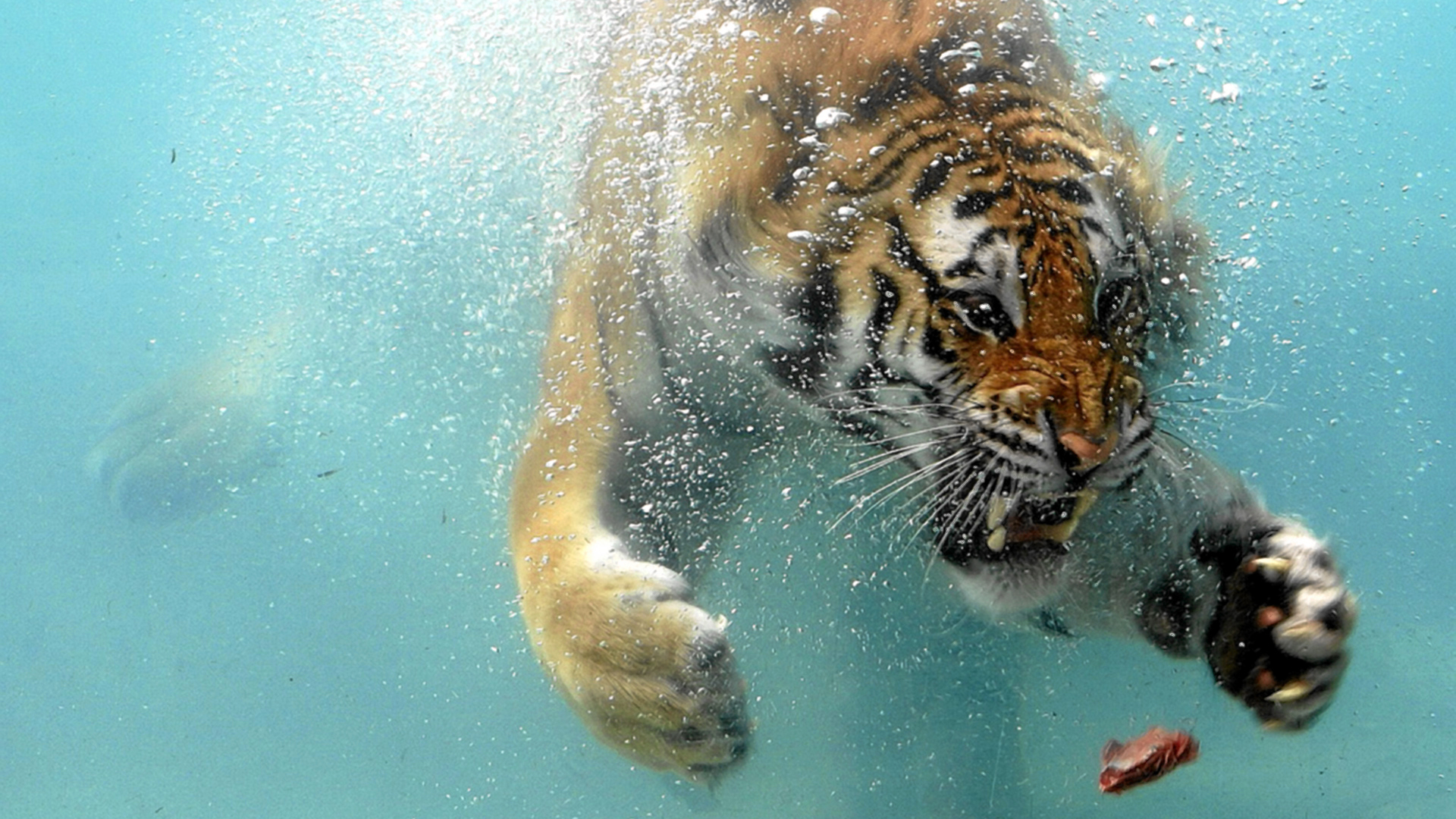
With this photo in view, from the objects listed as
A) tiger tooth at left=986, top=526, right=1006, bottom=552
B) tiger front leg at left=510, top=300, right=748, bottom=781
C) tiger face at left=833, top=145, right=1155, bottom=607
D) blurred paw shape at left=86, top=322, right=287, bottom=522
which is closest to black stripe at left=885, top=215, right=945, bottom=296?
tiger face at left=833, top=145, right=1155, bottom=607

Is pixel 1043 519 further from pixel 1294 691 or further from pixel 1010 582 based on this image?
pixel 1294 691

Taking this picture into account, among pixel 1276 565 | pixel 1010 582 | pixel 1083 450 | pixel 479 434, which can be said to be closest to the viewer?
pixel 1083 450

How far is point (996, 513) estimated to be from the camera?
0.86 metres

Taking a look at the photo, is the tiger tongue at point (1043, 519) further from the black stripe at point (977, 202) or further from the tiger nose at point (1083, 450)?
the black stripe at point (977, 202)

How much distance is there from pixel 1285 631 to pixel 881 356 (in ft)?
1.28

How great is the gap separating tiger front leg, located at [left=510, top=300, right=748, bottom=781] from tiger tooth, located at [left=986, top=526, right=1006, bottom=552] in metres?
0.25

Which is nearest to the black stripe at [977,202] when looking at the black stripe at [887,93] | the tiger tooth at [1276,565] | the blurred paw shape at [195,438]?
the black stripe at [887,93]

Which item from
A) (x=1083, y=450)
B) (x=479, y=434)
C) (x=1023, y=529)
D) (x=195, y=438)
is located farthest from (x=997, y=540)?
(x=195, y=438)

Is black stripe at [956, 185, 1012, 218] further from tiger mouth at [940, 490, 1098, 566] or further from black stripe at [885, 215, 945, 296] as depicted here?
tiger mouth at [940, 490, 1098, 566]

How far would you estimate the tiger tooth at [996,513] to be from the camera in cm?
84

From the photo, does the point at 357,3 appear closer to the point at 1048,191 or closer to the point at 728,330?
the point at 728,330

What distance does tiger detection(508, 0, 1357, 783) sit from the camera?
80cm

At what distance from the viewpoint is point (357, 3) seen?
3.76ft

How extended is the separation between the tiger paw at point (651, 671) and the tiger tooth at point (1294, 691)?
43 cm
